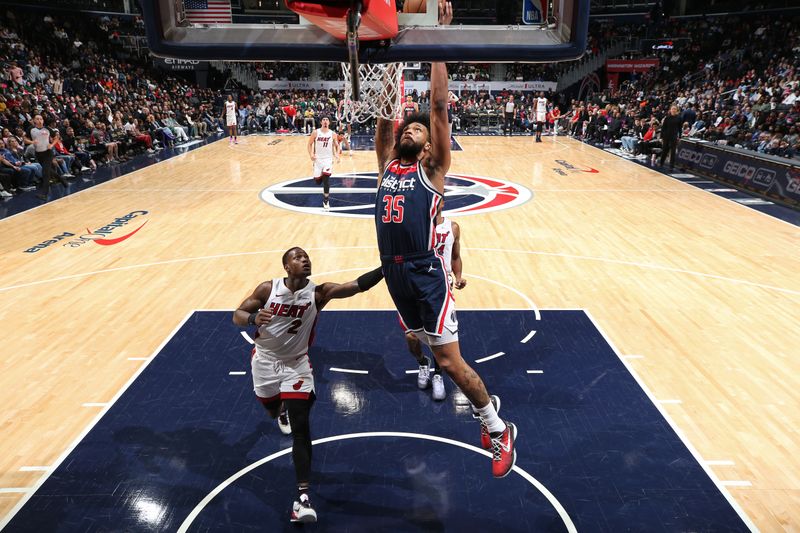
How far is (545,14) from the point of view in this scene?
3.68 meters

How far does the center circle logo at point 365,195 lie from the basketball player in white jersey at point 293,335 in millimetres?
7451

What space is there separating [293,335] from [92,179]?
13.4 metres

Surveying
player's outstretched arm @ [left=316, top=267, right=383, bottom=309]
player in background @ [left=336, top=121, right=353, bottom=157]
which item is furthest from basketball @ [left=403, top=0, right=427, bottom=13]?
player in background @ [left=336, top=121, right=353, bottom=157]

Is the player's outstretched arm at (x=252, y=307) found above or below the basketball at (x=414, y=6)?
below

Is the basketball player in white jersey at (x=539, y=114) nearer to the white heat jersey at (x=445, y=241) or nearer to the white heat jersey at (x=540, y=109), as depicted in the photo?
the white heat jersey at (x=540, y=109)

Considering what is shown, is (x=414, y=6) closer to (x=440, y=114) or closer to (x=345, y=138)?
(x=440, y=114)

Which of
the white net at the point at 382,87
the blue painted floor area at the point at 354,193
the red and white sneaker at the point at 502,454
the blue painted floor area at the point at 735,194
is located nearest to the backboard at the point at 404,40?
the red and white sneaker at the point at 502,454

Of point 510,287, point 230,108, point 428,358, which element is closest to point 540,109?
point 230,108

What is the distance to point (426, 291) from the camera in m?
3.67

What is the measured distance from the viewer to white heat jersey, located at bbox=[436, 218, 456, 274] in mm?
4996

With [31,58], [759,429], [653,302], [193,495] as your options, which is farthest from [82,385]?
[31,58]

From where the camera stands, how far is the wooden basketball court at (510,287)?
14.9 feet

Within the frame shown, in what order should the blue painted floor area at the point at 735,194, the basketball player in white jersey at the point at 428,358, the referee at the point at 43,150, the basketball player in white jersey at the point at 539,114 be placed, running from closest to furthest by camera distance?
the basketball player in white jersey at the point at 428,358
the blue painted floor area at the point at 735,194
the referee at the point at 43,150
the basketball player in white jersey at the point at 539,114

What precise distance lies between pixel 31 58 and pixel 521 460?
2272 centimetres
